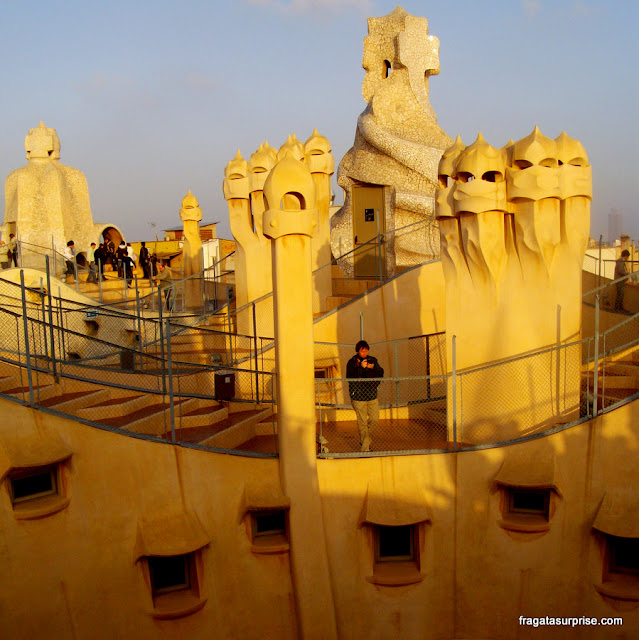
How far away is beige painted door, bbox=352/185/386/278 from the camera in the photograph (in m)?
16.6

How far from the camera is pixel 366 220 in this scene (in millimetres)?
17000

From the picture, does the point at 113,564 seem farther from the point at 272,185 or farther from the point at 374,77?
the point at 374,77

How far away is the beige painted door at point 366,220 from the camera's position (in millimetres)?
16562

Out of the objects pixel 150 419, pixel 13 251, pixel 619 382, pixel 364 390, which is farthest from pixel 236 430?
pixel 13 251

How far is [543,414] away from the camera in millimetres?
8508

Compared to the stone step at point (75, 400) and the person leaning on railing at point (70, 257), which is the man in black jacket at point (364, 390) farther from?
the person leaning on railing at point (70, 257)

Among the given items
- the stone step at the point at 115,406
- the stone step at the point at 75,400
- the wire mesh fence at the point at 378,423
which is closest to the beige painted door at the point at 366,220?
the wire mesh fence at the point at 378,423

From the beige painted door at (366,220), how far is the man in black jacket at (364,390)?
8.16 metres

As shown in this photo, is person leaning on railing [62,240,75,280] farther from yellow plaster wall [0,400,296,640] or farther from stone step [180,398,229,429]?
yellow plaster wall [0,400,296,640]

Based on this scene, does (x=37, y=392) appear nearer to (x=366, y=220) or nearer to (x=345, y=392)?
(x=345, y=392)

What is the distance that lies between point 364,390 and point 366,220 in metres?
9.28

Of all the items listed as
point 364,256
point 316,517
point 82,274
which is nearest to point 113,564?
point 316,517

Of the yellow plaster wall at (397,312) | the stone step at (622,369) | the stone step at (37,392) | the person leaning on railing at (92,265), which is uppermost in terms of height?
the person leaning on railing at (92,265)

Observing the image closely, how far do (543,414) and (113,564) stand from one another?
5.74 m
